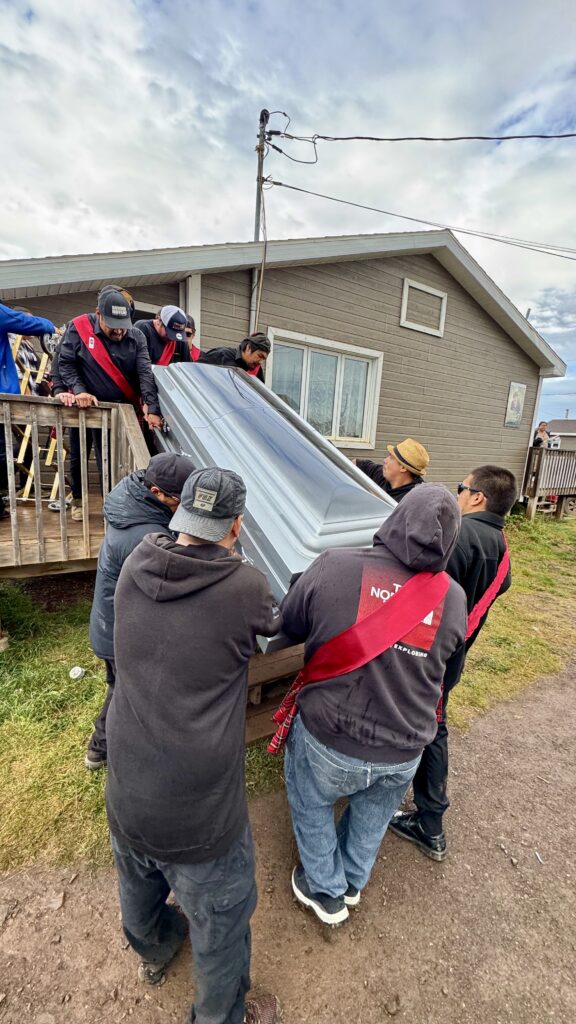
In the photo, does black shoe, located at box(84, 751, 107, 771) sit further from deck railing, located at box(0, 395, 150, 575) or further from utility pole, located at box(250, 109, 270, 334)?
utility pole, located at box(250, 109, 270, 334)

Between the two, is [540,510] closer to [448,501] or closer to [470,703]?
[470,703]

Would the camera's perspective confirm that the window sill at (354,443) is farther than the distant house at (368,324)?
Yes

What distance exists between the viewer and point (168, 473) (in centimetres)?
189

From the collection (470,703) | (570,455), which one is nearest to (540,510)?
(570,455)

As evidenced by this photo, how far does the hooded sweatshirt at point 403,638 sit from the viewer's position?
1.45 metres

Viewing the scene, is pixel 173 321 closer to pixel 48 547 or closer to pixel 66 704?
pixel 48 547

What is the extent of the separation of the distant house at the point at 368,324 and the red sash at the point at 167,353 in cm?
139

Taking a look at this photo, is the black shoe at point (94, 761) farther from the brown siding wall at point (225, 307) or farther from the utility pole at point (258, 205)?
the utility pole at point (258, 205)

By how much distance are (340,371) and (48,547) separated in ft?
18.3

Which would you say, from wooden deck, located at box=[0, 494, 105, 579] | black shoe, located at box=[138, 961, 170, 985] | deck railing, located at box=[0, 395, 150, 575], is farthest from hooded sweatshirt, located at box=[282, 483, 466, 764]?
wooden deck, located at box=[0, 494, 105, 579]

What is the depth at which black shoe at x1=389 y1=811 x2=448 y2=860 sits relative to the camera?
7.26 ft

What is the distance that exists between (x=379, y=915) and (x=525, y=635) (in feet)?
12.9

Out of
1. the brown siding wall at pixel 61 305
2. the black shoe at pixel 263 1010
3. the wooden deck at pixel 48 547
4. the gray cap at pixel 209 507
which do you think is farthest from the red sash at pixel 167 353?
the black shoe at pixel 263 1010

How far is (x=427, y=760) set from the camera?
2.15m
